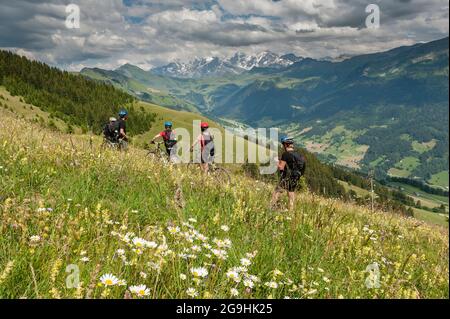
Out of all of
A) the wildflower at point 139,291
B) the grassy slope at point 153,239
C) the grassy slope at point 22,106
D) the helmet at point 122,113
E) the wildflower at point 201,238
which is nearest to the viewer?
the wildflower at point 139,291

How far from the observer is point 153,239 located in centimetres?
368

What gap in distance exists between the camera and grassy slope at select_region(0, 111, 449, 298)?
3.00m

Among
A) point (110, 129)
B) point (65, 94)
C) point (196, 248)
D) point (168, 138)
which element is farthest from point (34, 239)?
point (65, 94)

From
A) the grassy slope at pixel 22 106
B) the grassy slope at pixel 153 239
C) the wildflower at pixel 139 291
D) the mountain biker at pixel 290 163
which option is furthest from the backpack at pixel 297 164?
the grassy slope at pixel 22 106

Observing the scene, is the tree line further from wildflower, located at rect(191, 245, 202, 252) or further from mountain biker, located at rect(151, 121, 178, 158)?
wildflower, located at rect(191, 245, 202, 252)

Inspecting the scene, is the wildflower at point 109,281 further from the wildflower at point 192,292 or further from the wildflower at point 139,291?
the wildflower at point 192,292

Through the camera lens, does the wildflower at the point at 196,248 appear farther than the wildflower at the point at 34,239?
Yes

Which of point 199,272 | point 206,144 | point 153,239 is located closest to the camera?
point 199,272

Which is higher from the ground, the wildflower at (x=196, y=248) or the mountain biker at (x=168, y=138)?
the mountain biker at (x=168, y=138)

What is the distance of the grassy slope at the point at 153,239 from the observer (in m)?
3.00

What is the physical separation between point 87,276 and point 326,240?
319cm

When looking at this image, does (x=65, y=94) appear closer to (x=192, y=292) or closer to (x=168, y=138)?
(x=168, y=138)

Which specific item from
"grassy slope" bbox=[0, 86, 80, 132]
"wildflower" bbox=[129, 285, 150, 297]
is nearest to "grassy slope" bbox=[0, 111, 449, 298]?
"wildflower" bbox=[129, 285, 150, 297]
